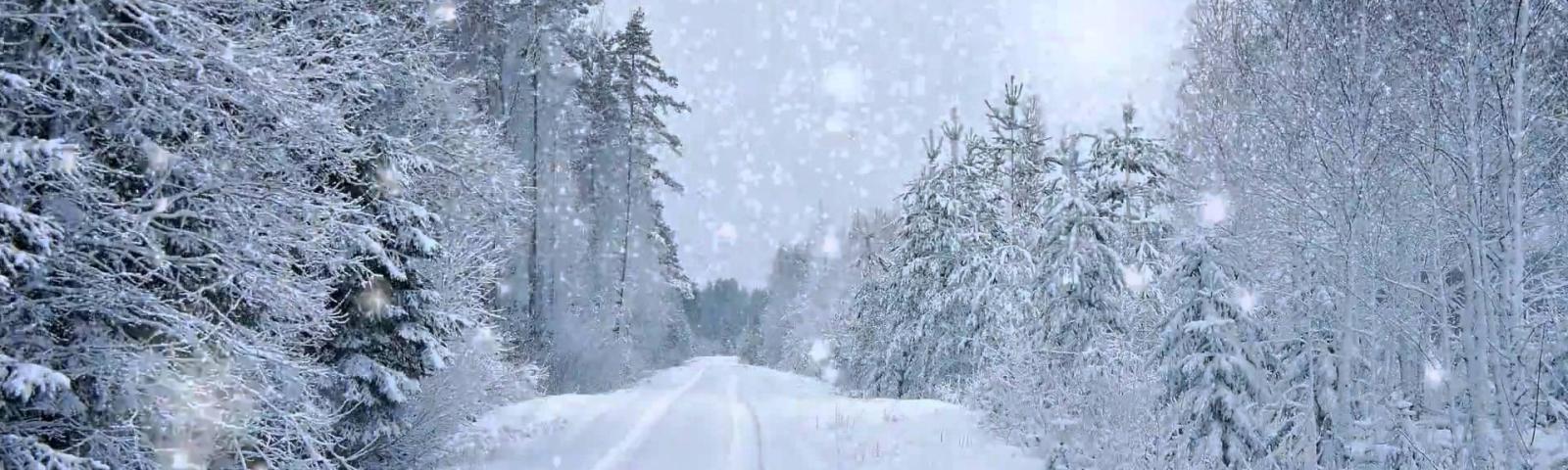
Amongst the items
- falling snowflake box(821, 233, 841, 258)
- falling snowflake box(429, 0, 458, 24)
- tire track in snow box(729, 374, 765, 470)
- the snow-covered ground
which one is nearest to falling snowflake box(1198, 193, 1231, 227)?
the snow-covered ground

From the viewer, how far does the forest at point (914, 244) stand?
5.41m

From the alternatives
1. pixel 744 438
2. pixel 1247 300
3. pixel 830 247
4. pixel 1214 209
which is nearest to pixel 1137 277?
pixel 1247 300

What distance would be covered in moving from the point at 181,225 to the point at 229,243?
1.26 ft

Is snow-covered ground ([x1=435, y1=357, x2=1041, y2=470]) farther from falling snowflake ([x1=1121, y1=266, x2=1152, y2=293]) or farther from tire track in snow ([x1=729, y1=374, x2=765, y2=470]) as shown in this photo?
falling snowflake ([x1=1121, y1=266, x2=1152, y2=293])

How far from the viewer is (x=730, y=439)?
14133mm

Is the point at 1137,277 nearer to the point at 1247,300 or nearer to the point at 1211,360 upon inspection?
the point at 1247,300

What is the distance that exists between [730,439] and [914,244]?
1327cm

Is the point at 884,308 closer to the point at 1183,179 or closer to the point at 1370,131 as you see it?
the point at 1183,179

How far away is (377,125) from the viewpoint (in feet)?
32.7

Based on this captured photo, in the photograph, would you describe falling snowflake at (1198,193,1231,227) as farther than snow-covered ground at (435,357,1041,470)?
Yes

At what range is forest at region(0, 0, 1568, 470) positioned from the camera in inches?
213

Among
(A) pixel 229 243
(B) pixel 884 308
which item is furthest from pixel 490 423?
(B) pixel 884 308

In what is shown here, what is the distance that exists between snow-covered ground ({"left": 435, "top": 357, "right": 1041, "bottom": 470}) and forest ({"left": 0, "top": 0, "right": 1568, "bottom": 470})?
26.3 inches

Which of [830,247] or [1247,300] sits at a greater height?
[830,247]
